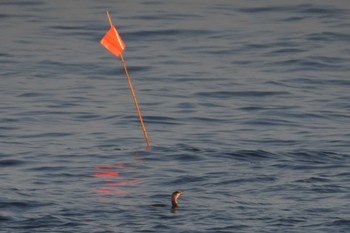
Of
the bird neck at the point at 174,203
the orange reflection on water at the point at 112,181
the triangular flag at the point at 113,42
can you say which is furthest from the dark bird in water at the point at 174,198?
the triangular flag at the point at 113,42

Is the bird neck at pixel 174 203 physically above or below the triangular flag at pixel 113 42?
below

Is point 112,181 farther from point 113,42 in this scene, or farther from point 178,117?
point 178,117

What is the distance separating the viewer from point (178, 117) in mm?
27828

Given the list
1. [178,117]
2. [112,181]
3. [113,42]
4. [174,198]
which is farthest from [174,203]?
[178,117]

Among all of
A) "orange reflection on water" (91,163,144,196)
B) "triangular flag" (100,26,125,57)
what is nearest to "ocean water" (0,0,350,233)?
"orange reflection on water" (91,163,144,196)

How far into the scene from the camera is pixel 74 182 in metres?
21.5

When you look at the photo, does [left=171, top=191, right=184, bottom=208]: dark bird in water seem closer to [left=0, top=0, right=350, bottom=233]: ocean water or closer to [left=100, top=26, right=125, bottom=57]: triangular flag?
[left=0, top=0, right=350, bottom=233]: ocean water

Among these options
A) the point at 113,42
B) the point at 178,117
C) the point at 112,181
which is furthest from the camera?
the point at 178,117

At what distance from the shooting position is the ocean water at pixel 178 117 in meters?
19.2

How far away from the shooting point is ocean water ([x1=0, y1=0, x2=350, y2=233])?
19219mm

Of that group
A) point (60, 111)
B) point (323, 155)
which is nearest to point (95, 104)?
point (60, 111)

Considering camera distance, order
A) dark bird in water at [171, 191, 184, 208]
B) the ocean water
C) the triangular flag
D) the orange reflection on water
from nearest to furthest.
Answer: dark bird in water at [171, 191, 184, 208] → the ocean water → the orange reflection on water → the triangular flag

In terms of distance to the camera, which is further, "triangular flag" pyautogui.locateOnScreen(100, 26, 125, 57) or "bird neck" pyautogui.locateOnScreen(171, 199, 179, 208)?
"triangular flag" pyautogui.locateOnScreen(100, 26, 125, 57)

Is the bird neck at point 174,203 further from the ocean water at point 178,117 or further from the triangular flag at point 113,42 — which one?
the triangular flag at point 113,42
